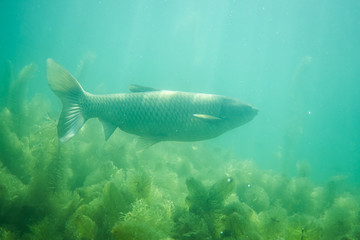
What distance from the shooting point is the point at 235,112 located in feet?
14.3

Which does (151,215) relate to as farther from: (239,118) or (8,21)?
(8,21)

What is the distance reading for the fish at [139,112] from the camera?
11.8ft

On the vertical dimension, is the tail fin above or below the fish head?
below

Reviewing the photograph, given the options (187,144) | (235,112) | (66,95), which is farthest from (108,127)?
(187,144)

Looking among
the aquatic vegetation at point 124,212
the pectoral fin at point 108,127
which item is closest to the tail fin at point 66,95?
the aquatic vegetation at point 124,212

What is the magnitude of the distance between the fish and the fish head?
0.32 meters

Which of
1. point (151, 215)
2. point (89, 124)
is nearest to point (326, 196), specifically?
point (151, 215)

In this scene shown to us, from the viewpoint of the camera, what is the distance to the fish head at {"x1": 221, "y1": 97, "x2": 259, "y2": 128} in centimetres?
431

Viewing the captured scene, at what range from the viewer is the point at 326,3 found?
120 feet

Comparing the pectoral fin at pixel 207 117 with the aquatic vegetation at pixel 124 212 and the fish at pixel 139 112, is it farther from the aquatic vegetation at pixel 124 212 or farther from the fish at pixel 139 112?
the aquatic vegetation at pixel 124 212

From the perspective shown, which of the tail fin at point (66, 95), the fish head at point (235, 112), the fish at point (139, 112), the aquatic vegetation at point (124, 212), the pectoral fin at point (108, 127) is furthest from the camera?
the fish head at point (235, 112)

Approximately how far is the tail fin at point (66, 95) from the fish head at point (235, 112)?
3025mm

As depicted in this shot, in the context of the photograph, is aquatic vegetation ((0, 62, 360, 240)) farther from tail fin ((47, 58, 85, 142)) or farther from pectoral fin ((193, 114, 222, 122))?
pectoral fin ((193, 114, 222, 122))

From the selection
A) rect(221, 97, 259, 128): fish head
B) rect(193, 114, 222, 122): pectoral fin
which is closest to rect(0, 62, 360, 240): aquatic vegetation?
rect(193, 114, 222, 122): pectoral fin
